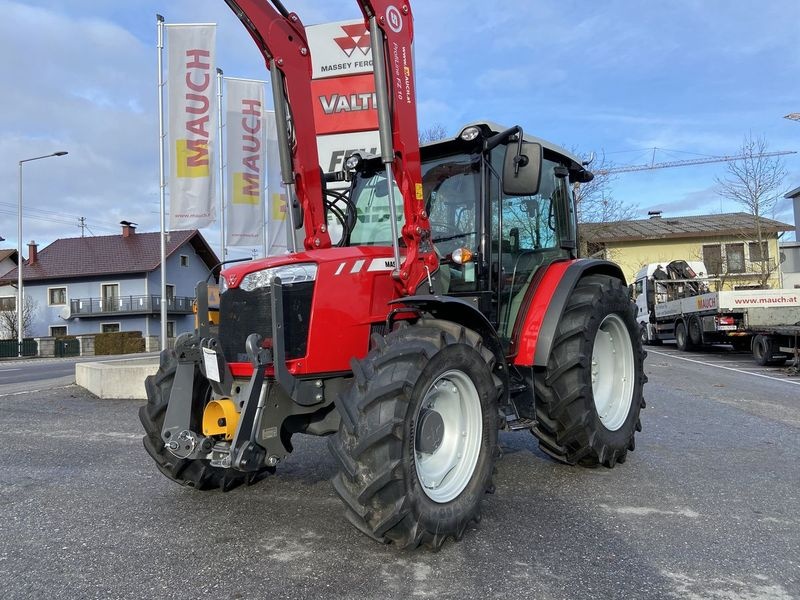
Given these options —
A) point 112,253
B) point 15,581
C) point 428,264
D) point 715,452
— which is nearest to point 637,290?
point 715,452

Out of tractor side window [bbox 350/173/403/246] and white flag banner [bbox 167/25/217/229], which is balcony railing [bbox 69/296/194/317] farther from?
tractor side window [bbox 350/173/403/246]

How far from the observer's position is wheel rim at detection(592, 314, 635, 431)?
516 centimetres

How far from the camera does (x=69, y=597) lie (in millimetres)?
2768

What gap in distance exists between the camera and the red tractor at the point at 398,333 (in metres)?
3.14

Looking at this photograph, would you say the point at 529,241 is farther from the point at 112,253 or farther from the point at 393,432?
the point at 112,253

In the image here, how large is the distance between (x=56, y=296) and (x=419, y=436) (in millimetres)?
52503

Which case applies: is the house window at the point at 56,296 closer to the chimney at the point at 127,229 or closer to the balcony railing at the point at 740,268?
the chimney at the point at 127,229

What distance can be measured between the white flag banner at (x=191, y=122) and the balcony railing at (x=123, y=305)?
35159mm

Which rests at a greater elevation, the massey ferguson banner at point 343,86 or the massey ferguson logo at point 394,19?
the massey ferguson banner at point 343,86

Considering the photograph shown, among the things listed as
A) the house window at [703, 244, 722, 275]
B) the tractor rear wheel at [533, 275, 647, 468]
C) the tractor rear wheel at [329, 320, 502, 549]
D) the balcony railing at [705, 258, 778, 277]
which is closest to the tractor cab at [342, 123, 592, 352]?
the tractor rear wheel at [533, 275, 647, 468]

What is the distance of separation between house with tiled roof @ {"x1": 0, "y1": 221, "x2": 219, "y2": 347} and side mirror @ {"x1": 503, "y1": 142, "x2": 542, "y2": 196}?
44443 mm

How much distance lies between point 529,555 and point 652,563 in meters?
0.59

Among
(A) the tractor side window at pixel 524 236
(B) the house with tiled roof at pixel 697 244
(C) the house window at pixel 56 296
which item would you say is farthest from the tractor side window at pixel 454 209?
(C) the house window at pixel 56 296

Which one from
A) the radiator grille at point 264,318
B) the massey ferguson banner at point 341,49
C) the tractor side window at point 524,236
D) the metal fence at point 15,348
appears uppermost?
the massey ferguson banner at point 341,49
